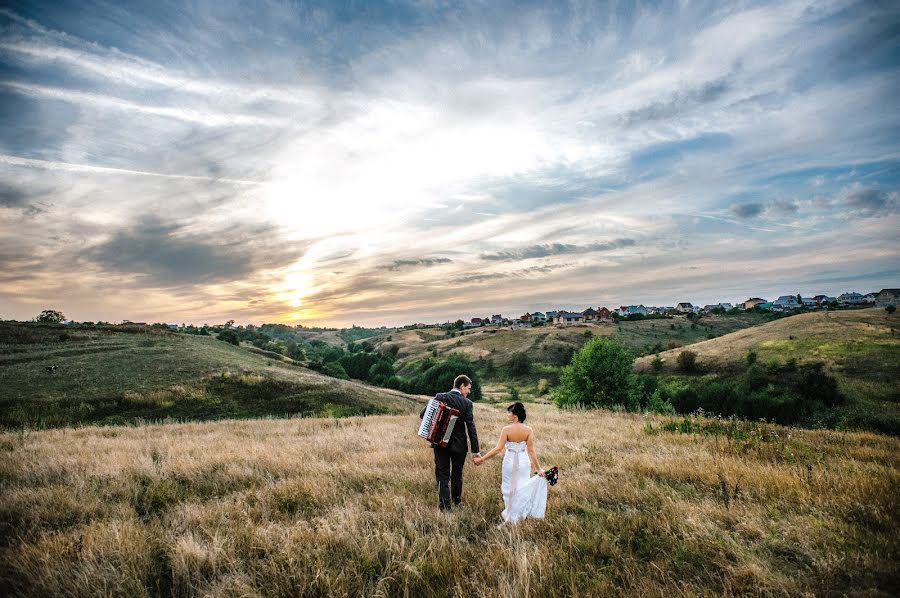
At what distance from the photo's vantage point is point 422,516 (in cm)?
607

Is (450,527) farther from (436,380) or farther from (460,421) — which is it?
(436,380)

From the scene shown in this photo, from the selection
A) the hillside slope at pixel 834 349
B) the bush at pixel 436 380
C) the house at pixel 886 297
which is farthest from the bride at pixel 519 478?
the house at pixel 886 297

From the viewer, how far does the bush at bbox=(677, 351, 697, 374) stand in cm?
7119

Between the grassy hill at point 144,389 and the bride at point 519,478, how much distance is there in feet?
101

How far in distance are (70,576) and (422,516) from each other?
4.23 metres

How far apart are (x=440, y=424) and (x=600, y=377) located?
1531 inches

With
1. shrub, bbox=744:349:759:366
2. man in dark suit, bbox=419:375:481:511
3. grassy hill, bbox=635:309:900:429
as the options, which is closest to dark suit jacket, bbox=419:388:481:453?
man in dark suit, bbox=419:375:481:511

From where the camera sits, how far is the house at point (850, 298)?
181 metres

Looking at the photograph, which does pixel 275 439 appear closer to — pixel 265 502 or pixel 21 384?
pixel 265 502

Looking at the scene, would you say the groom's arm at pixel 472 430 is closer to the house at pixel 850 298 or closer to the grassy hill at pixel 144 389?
the grassy hill at pixel 144 389

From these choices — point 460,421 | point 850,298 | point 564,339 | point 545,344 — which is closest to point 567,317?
point 564,339

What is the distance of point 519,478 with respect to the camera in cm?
641

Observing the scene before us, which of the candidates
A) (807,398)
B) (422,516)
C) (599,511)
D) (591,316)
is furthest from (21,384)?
(591,316)

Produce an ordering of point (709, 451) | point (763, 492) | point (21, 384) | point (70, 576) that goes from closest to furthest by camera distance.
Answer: point (70, 576) → point (763, 492) → point (709, 451) → point (21, 384)
